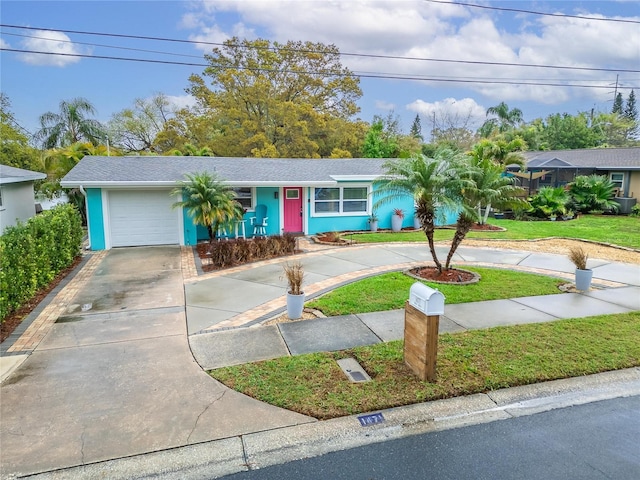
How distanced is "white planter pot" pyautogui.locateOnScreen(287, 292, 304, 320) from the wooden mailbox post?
2.24m

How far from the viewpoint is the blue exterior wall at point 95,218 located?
12617 mm

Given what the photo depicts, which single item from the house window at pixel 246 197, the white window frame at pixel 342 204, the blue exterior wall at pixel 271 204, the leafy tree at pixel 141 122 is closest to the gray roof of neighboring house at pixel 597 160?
→ the white window frame at pixel 342 204

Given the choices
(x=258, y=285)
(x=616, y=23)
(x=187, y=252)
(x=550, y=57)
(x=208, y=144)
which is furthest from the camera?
(x=208, y=144)

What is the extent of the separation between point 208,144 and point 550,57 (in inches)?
874

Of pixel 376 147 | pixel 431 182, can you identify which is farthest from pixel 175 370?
pixel 376 147

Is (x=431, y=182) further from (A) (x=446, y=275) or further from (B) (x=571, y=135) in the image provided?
(B) (x=571, y=135)

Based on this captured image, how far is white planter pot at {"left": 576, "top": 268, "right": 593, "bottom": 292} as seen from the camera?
8234 mm

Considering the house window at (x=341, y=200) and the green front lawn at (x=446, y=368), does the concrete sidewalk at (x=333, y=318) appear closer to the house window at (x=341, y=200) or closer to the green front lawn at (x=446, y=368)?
the green front lawn at (x=446, y=368)

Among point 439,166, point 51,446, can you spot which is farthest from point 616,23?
point 51,446

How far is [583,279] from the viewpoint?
826 cm

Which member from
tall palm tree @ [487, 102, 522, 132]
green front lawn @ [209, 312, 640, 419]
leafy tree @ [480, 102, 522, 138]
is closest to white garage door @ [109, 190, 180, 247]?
green front lawn @ [209, 312, 640, 419]

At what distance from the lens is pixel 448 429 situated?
390 cm

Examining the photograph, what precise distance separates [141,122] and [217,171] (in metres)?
23.8

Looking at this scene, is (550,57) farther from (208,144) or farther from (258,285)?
(208,144)
